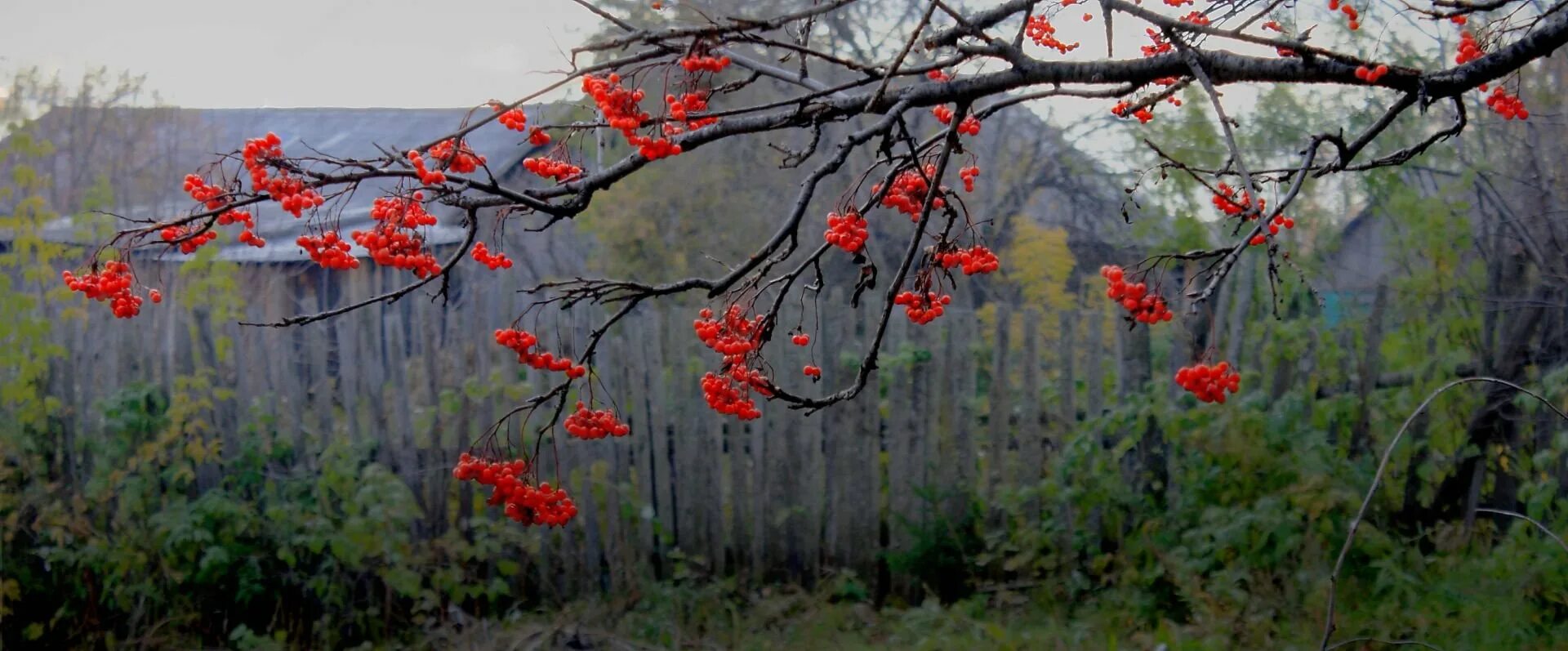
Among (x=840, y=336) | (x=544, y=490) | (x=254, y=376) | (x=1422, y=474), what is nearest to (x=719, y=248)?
(x=840, y=336)

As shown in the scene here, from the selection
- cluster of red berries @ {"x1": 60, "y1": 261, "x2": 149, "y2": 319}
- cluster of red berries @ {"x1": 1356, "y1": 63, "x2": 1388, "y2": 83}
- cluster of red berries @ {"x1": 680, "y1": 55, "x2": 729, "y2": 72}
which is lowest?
cluster of red berries @ {"x1": 60, "y1": 261, "x2": 149, "y2": 319}

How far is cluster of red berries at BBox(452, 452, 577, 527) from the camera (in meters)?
2.59

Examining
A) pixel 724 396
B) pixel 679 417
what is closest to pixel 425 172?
pixel 724 396

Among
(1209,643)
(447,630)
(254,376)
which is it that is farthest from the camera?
(254,376)

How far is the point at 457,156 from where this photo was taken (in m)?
2.27

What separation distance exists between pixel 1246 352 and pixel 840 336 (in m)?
1.84

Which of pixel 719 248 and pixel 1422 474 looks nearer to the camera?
pixel 1422 474

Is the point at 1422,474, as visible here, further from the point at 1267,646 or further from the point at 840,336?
the point at 840,336

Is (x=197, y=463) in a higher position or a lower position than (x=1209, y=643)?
higher

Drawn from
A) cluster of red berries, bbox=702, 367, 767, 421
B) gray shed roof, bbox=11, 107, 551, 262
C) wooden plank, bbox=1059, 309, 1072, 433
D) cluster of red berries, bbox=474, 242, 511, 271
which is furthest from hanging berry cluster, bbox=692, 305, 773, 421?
gray shed roof, bbox=11, 107, 551, 262

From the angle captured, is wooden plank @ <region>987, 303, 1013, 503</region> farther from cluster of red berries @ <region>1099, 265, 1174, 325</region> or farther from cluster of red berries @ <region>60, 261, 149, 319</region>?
cluster of red berries @ <region>60, 261, 149, 319</region>

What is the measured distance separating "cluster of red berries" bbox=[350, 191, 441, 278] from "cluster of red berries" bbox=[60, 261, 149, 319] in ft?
1.98

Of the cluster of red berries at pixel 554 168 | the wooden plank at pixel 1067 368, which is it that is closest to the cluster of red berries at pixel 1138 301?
the cluster of red berries at pixel 554 168

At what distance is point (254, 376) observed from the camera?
18.9 ft
